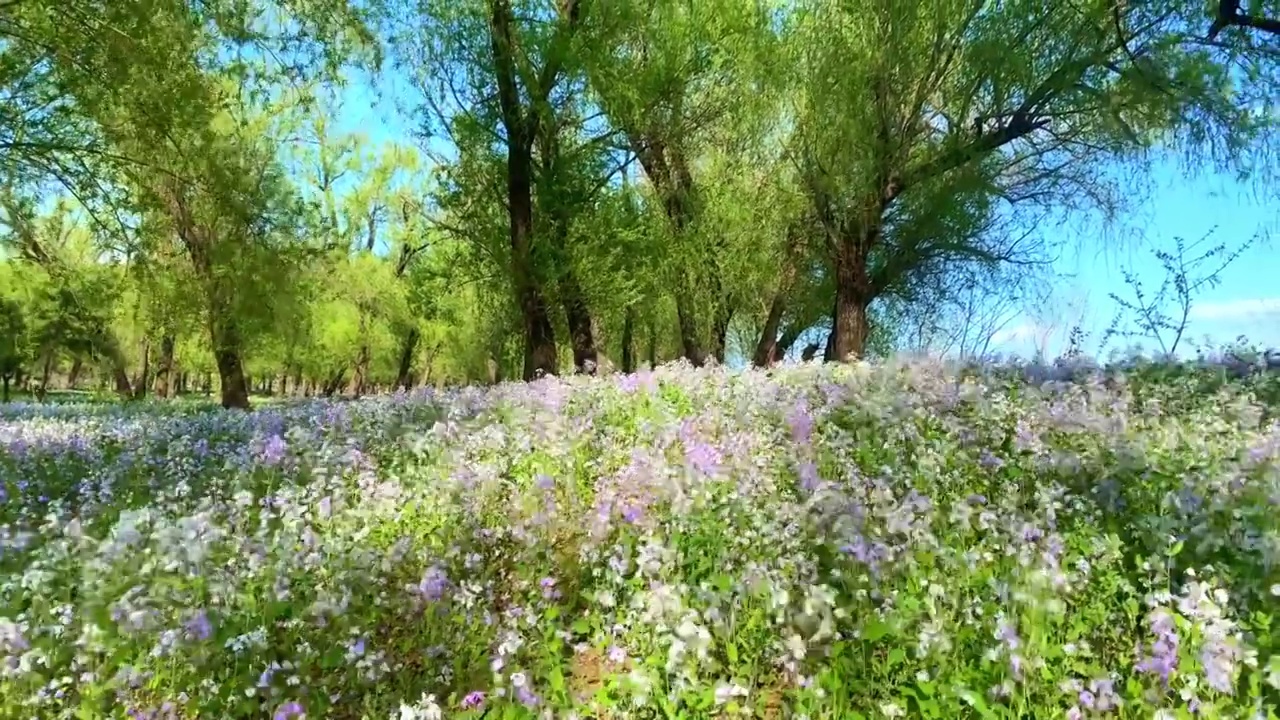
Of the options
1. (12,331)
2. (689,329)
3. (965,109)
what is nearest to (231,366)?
(689,329)

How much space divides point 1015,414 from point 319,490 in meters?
5.52

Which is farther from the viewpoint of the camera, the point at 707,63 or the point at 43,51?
the point at 707,63

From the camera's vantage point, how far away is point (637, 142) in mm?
22219

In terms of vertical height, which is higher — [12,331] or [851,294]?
[12,331]

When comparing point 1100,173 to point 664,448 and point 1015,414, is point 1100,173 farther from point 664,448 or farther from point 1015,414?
point 664,448

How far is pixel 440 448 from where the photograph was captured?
7.08 metres

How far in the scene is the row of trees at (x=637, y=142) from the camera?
45.9ft

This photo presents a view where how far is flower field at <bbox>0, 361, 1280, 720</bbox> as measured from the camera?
3.32 meters

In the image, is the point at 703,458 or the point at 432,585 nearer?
the point at 432,585

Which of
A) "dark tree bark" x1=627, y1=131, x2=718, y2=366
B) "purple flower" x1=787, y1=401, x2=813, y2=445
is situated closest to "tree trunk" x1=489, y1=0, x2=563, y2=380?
"dark tree bark" x1=627, y1=131, x2=718, y2=366

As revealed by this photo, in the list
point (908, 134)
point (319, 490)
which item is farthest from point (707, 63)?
point (319, 490)

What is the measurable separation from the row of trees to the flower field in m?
10.1

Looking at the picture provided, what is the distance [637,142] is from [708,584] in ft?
64.6

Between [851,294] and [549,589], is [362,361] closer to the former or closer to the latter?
[851,294]
